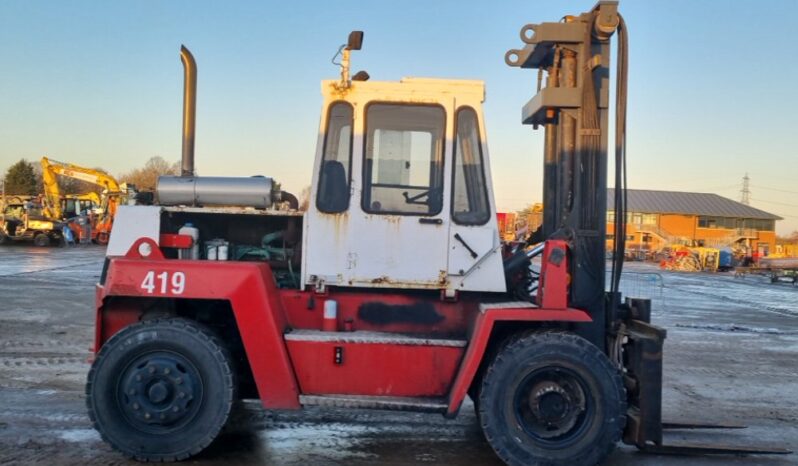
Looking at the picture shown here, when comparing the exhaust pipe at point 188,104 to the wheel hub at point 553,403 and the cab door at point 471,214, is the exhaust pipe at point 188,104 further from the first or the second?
the wheel hub at point 553,403

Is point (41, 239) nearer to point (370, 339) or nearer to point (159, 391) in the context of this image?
point (159, 391)

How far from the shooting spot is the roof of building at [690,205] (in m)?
77.4

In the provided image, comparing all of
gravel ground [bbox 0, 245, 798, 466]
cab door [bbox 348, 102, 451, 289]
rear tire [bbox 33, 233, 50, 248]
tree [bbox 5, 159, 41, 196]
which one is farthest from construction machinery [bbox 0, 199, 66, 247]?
cab door [bbox 348, 102, 451, 289]

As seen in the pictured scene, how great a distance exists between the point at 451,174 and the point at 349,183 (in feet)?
2.56

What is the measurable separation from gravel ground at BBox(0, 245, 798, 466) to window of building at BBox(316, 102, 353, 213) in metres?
2.00

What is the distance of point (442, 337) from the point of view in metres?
5.51

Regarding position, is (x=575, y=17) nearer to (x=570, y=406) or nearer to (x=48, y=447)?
(x=570, y=406)

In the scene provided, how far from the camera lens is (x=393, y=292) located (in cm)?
557

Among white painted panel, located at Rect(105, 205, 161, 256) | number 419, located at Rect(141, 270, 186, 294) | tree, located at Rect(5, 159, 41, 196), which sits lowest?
number 419, located at Rect(141, 270, 186, 294)

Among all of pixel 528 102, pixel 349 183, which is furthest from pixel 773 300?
pixel 349 183

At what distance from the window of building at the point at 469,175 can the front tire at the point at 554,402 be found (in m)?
1.03

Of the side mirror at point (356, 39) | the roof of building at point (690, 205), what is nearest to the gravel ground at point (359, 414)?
the side mirror at point (356, 39)

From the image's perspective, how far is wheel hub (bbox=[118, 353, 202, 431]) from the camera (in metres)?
5.13

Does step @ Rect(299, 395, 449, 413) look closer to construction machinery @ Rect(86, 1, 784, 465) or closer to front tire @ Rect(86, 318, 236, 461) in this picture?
construction machinery @ Rect(86, 1, 784, 465)
